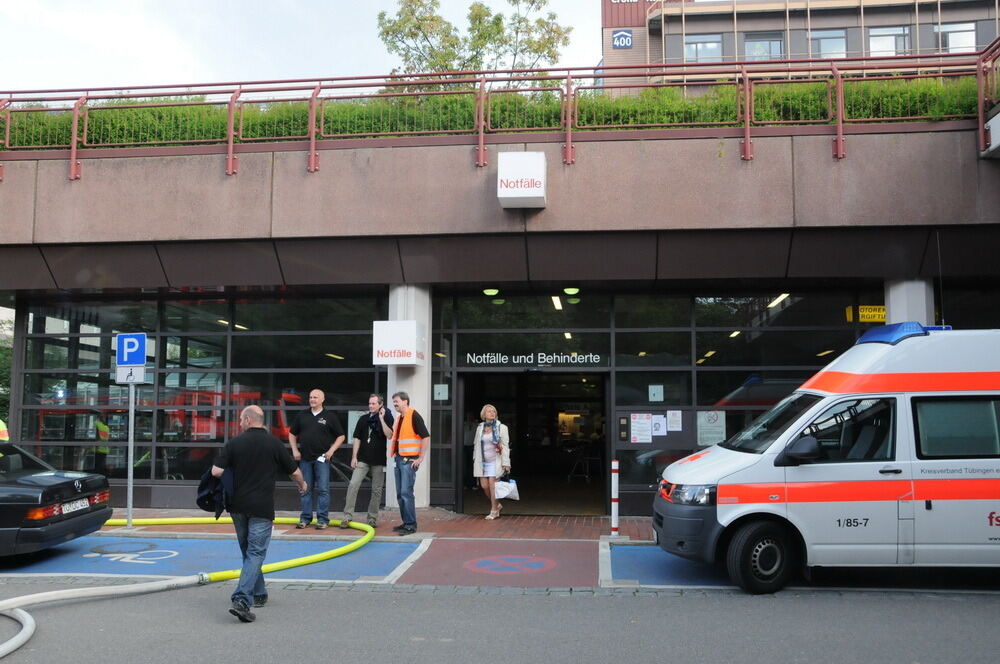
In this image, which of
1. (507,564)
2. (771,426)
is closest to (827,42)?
(771,426)

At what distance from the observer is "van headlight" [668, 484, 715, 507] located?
314 inches

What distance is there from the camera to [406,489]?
11078 mm

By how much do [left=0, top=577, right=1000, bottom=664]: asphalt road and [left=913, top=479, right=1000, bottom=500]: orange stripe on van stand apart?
91 centimetres

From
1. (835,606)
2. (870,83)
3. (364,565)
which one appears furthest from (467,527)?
(870,83)

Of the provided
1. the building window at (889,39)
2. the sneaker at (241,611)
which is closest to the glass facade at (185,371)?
the sneaker at (241,611)

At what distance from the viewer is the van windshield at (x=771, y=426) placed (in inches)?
325

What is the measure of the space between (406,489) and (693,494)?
4.36 meters

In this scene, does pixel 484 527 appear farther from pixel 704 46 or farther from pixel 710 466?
pixel 704 46

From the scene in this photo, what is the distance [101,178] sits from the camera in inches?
522

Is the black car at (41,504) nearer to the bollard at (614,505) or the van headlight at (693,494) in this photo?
the bollard at (614,505)

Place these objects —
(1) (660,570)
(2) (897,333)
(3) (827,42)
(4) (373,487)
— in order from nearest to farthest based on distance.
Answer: (2) (897,333)
(1) (660,570)
(4) (373,487)
(3) (827,42)

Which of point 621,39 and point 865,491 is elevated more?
point 621,39

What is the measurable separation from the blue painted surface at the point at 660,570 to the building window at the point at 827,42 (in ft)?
95.5

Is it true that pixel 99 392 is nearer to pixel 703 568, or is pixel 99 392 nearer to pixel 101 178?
pixel 101 178
